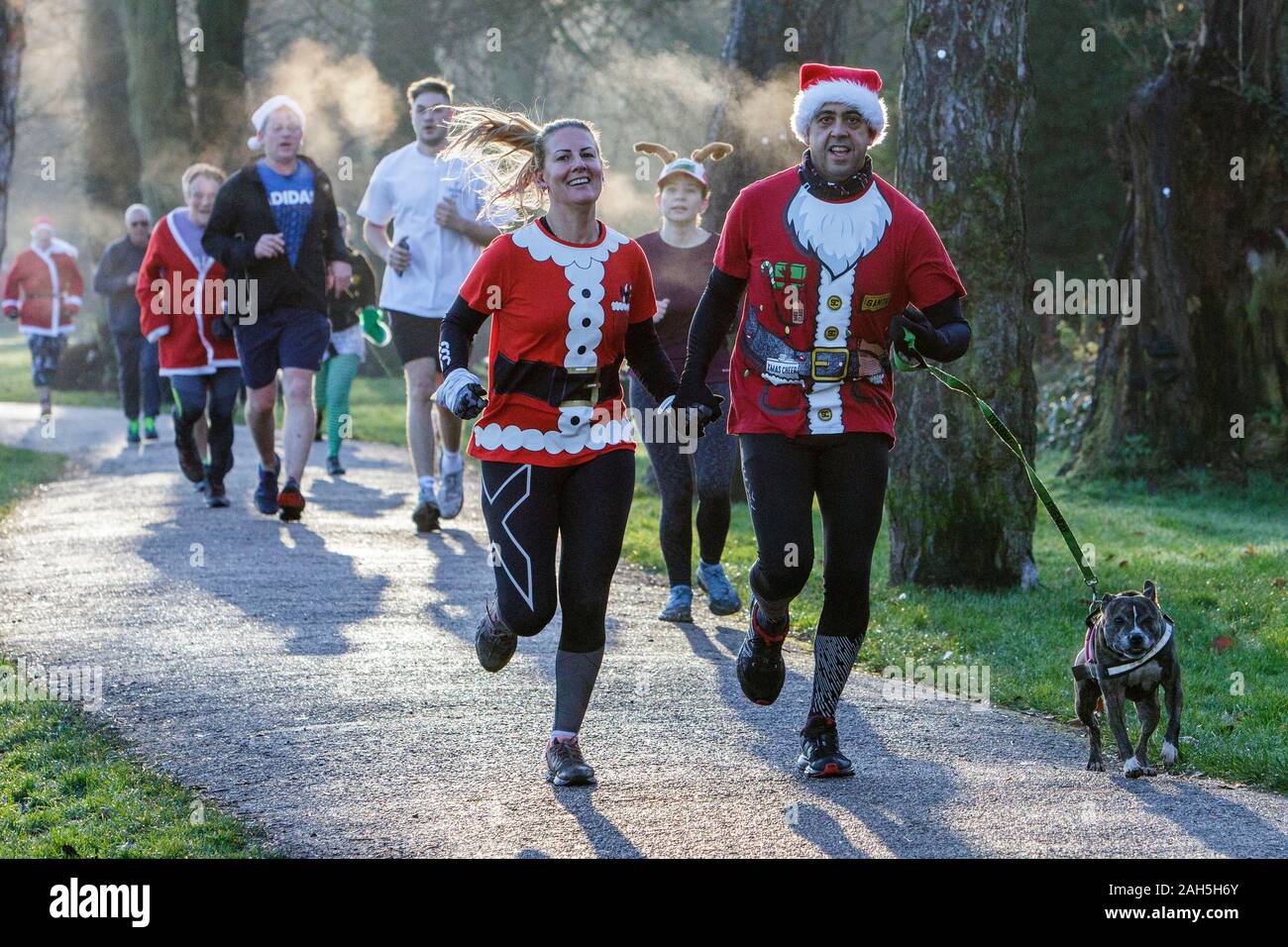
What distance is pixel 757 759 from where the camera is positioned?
5781 millimetres

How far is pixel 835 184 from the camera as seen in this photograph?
553cm

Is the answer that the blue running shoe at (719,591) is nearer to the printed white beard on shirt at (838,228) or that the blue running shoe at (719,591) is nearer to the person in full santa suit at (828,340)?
the person in full santa suit at (828,340)

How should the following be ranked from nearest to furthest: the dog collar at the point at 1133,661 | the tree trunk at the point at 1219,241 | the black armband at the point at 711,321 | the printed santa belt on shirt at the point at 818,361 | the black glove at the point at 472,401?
the black glove at the point at 472,401 < the printed santa belt on shirt at the point at 818,361 < the dog collar at the point at 1133,661 < the black armband at the point at 711,321 < the tree trunk at the point at 1219,241

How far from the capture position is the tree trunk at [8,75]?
1503cm

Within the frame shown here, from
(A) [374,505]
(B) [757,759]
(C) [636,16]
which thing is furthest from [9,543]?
(C) [636,16]

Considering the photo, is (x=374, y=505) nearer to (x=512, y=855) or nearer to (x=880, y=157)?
(x=512, y=855)

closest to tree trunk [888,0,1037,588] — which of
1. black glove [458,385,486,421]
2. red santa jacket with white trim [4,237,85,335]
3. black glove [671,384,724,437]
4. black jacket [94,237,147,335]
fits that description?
black glove [671,384,724,437]

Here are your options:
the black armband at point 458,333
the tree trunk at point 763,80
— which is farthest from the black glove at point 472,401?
the tree trunk at point 763,80

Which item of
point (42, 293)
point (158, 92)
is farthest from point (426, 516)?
point (158, 92)

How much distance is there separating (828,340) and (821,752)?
1324 millimetres

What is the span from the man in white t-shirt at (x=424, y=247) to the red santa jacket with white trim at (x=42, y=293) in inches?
402

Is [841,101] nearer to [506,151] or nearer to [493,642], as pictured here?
[506,151]

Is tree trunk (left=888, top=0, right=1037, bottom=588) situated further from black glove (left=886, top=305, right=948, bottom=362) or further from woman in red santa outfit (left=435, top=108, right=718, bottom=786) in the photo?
woman in red santa outfit (left=435, top=108, right=718, bottom=786)
